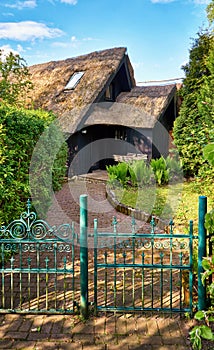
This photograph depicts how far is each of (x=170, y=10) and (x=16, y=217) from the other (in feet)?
43.3

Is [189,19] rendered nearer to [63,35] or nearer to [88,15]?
[88,15]

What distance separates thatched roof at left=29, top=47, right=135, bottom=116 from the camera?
16109 mm

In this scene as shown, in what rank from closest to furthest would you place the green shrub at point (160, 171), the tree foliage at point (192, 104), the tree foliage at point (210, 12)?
the green shrub at point (160, 171) → the tree foliage at point (192, 104) → the tree foliage at point (210, 12)

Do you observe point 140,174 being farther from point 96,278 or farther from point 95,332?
point 95,332

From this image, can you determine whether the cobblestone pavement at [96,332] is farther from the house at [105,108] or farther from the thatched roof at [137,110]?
the thatched roof at [137,110]

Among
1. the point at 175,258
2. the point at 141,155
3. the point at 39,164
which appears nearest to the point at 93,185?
the point at 141,155

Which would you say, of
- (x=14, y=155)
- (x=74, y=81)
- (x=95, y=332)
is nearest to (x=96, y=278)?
(x=95, y=332)

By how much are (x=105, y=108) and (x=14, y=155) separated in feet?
38.9

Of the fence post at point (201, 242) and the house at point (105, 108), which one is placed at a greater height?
the house at point (105, 108)

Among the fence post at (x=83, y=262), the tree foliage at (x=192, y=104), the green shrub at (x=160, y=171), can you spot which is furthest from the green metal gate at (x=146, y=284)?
the tree foliage at (x=192, y=104)

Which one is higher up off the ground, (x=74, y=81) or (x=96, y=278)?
(x=74, y=81)

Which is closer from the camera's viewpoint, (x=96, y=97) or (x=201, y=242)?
(x=201, y=242)

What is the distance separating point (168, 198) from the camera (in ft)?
35.1

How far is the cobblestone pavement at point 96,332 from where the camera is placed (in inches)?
149
